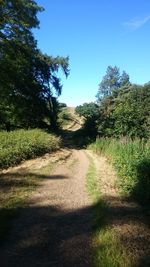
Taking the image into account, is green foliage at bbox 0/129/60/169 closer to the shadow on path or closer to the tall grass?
the tall grass

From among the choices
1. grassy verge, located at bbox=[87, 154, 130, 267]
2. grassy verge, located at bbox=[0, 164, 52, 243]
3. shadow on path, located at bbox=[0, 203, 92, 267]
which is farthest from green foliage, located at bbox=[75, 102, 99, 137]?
grassy verge, located at bbox=[87, 154, 130, 267]

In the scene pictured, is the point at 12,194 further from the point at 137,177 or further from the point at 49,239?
the point at 49,239

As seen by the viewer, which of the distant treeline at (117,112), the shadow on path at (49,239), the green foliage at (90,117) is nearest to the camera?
the shadow on path at (49,239)

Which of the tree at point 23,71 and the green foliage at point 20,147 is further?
the tree at point 23,71

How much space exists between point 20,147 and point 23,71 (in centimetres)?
1646

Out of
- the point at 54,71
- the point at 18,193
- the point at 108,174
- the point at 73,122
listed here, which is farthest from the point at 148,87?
the point at 18,193

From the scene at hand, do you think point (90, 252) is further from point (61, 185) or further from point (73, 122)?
point (73, 122)

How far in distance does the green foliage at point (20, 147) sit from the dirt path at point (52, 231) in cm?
Answer: 552

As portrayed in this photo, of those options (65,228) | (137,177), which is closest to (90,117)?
(137,177)

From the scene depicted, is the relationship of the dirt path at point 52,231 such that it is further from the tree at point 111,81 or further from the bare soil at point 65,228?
the tree at point 111,81

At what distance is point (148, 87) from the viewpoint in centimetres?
7025

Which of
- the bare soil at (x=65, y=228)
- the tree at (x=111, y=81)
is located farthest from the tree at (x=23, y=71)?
the tree at (x=111, y=81)

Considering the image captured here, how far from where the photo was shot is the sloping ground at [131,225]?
642cm

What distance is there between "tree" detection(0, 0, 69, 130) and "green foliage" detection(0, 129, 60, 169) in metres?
6.95
